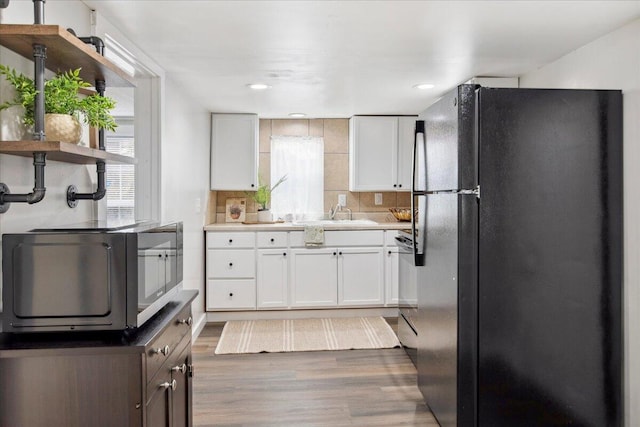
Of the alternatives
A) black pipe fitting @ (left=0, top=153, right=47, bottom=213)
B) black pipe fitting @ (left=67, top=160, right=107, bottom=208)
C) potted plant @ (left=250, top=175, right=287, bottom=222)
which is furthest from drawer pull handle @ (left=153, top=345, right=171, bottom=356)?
potted plant @ (left=250, top=175, right=287, bottom=222)

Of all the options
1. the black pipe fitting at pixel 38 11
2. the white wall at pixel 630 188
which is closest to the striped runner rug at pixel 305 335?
the white wall at pixel 630 188

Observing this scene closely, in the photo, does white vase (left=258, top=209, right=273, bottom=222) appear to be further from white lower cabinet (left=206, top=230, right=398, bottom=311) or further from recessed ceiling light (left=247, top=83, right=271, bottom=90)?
recessed ceiling light (left=247, top=83, right=271, bottom=90)

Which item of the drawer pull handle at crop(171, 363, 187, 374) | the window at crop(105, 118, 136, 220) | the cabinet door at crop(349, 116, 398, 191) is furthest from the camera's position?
the window at crop(105, 118, 136, 220)

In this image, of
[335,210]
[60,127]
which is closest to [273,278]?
[335,210]

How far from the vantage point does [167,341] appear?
1699mm

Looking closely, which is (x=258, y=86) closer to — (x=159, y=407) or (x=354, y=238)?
(x=354, y=238)

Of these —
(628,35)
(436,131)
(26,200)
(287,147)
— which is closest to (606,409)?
(436,131)

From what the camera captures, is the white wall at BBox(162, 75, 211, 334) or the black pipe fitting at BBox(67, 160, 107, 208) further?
the white wall at BBox(162, 75, 211, 334)

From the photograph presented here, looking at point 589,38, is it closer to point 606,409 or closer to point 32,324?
point 606,409

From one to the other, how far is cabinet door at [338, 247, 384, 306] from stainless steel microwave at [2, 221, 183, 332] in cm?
339

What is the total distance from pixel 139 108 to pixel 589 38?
2.74 m

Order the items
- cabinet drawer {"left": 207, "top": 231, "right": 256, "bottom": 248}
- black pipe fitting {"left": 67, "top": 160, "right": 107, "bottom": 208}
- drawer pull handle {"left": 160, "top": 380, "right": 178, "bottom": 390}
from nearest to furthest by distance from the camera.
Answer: drawer pull handle {"left": 160, "top": 380, "right": 178, "bottom": 390} → black pipe fitting {"left": 67, "top": 160, "right": 107, "bottom": 208} → cabinet drawer {"left": 207, "top": 231, "right": 256, "bottom": 248}

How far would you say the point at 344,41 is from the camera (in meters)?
2.61

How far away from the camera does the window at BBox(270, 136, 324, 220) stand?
5352 mm
